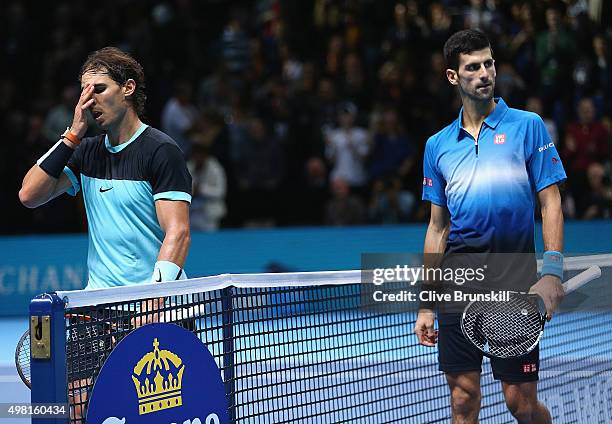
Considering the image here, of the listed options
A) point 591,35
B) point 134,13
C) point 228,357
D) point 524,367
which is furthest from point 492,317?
point 134,13

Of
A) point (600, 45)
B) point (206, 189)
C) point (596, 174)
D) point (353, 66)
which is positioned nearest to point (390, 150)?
point (353, 66)

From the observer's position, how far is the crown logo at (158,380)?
4.31 meters

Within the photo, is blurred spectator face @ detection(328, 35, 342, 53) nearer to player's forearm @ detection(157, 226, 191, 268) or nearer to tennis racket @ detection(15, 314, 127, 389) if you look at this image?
player's forearm @ detection(157, 226, 191, 268)

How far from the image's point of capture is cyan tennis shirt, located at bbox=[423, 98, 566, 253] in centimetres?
509

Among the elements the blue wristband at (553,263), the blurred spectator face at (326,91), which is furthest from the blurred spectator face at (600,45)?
the blue wristband at (553,263)

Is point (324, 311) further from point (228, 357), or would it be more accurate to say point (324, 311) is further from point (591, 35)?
point (591, 35)

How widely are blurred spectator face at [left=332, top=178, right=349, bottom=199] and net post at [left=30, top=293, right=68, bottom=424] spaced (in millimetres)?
10234

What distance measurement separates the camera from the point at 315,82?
50.1ft

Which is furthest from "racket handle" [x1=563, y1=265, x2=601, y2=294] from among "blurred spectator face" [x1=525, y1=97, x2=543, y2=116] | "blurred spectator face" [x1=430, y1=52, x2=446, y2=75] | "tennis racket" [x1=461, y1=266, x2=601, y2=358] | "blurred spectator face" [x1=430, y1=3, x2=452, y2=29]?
"blurred spectator face" [x1=430, y1=3, x2=452, y2=29]

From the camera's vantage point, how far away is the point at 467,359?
17.3ft

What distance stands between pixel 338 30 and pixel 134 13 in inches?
124

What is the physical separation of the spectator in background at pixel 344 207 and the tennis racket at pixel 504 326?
894 centimetres

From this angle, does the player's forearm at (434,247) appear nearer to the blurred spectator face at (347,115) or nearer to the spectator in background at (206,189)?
the spectator in background at (206,189)

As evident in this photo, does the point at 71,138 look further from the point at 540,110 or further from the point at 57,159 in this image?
the point at 540,110
